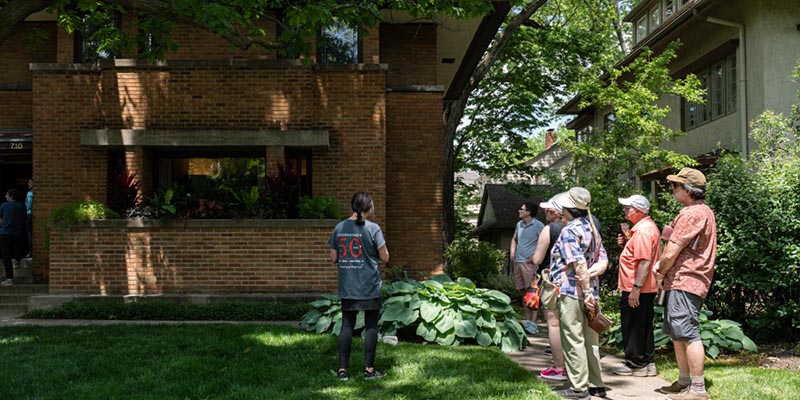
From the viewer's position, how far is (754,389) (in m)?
6.45

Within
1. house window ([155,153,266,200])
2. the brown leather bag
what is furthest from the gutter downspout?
the brown leather bag

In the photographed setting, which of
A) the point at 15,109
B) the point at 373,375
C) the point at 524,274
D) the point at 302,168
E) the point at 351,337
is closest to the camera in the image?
the point at 351,337

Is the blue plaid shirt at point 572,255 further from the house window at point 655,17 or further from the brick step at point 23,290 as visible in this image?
the house window at point 655,17

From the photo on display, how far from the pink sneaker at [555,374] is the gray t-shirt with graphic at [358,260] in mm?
1874

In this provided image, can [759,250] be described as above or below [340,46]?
below

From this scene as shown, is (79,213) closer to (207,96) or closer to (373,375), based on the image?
(207,96)

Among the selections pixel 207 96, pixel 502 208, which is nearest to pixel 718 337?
pixel 207 96

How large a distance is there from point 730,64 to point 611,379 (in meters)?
12.7

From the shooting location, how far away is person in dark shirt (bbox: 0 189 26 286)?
1296cm

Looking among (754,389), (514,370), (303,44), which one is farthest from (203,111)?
(754,389)

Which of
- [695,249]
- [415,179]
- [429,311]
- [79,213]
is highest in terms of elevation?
[415,179]

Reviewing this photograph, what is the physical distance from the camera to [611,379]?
24.1 feet

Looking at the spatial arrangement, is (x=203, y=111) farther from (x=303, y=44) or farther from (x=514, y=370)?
(x=514, y=370)

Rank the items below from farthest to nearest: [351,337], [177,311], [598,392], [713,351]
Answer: [177,311] → [713,351] → [351,337] → [598,392]
